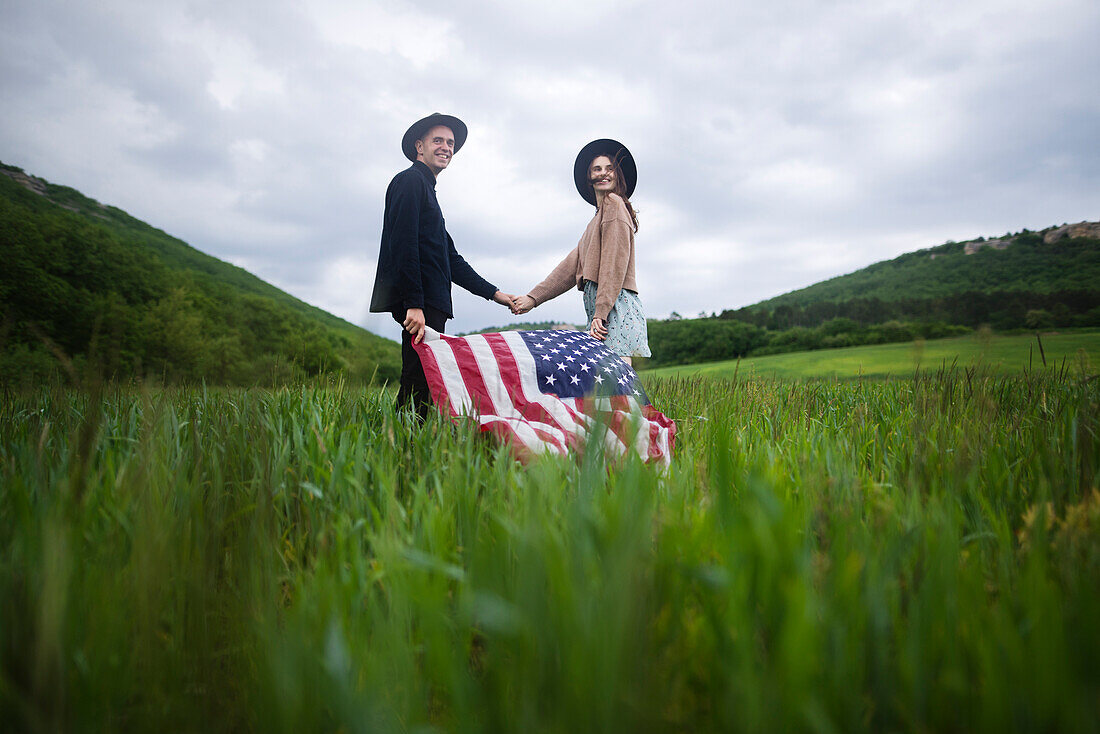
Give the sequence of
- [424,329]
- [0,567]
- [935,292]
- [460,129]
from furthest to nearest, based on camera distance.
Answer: [935,292], [460,129], [424,329], [0,567]

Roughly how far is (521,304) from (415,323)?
5.71 ft

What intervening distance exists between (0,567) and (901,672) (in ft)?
5.83

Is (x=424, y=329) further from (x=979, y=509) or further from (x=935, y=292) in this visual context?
(x=935, y=292)

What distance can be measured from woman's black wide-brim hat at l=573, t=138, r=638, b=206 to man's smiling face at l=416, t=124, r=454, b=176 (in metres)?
1.56

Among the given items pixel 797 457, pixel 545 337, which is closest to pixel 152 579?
pixel 797 457

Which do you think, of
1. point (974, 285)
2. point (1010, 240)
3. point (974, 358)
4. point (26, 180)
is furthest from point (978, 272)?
point (26, 180)

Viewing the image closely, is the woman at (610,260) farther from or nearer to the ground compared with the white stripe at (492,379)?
farther from the ground

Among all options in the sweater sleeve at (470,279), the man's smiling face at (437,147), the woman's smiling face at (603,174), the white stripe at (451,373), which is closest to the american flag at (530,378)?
the white stripe at (451,373)

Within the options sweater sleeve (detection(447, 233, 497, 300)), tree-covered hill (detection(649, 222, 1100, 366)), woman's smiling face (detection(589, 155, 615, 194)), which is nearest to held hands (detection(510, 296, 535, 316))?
sweater sleeve (detection(447, 233, 497, 300))

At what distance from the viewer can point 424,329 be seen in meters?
3.91

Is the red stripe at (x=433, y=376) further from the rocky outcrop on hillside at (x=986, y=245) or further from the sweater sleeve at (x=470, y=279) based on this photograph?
the rocky outcrop on hillside at (x=986, y=245)

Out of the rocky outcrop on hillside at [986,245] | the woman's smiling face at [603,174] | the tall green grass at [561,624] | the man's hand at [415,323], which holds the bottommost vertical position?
the tall green grass at [561,624]

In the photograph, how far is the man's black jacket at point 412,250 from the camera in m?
4.02

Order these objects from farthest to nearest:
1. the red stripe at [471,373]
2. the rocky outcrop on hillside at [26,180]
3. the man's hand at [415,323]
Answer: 1. the rocky outcrop on hillside at [26,180]
2. the man's hand at [415,323]
3. the red stripe at [471,373]
